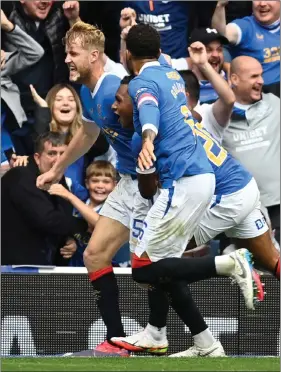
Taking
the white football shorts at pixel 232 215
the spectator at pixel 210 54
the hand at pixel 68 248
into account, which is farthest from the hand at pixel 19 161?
the white football shorts at pixel 232 215

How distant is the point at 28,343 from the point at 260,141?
3186mm

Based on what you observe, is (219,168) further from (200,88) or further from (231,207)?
(200,88)

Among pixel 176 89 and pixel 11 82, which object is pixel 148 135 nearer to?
pixel 176 89

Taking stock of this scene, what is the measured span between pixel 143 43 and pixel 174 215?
1.25m

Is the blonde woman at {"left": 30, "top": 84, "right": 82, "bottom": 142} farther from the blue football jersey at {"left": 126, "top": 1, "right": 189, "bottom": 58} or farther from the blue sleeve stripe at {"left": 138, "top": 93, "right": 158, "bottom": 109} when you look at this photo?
the blue sleeve stripe at {"left": 138, "top": 93, "right": 158, "bottom": 109}

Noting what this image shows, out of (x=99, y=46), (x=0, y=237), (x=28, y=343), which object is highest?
(x=99, y=46)

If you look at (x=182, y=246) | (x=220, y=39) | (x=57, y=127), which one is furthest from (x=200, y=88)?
(x=182, y=246)

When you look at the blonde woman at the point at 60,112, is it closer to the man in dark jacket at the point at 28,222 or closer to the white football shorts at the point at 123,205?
the man in dark jacket at the point at 28,222

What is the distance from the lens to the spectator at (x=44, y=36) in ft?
39.0

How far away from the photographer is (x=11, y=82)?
11.8 m

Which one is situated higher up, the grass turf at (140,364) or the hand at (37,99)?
the hand at (37,99)

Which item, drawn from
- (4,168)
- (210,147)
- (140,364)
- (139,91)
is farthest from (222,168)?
(4,168)

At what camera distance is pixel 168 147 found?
8.00m

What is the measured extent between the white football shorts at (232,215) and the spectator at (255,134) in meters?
2.56
